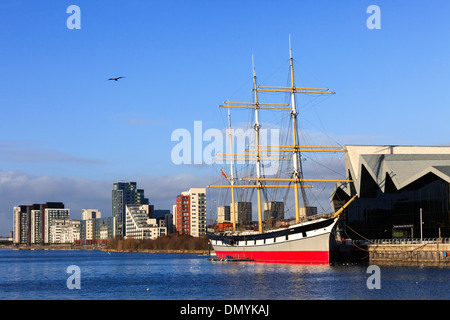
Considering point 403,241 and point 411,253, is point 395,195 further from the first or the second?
point 411,253

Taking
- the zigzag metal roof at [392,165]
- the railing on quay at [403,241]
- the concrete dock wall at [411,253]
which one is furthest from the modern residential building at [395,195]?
the concrete dock wall at [411,253]

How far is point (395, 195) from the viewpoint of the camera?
102 metres

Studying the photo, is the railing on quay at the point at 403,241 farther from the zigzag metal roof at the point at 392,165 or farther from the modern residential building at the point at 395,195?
the zigzag metal roof at the point at 392,165

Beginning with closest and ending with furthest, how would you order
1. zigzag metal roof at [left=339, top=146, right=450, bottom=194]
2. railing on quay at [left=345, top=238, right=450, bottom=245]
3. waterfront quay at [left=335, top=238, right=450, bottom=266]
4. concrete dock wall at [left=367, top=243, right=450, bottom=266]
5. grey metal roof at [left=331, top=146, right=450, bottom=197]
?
concrete dock wall at [left=367, top=243, right=450, bottom=266] < waterfront quay at [left=335, top=238, right=450, bottom=266] < railing on quay at [left=345, top=238, right=450, bottom=245] < zigzag metal roof at [left=339, top=146, right=450, bottom=194] < grey metal roof at [left=331, top=146, right=450, bottom=197]

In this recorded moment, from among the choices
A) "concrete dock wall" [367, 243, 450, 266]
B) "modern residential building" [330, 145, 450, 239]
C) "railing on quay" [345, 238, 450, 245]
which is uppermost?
"modern residential building" [330, 145, 450, 239]

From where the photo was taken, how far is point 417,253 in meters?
90.4

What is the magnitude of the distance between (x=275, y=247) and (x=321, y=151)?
718 inches

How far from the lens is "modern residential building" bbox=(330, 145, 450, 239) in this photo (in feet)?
305

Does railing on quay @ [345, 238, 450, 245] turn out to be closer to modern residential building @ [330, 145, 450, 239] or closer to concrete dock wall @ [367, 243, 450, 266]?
modern residential building @ [330, 145, 450, 239]

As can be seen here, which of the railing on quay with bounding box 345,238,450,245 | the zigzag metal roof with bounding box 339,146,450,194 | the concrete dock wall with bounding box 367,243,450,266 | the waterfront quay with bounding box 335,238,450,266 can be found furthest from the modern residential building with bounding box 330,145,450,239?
the concrete dock wall with bounding box 367,243,450,266

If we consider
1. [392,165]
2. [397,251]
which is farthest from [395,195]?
[397,251]

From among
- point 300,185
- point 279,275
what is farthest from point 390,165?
point 279,275
